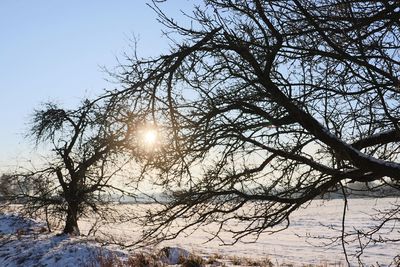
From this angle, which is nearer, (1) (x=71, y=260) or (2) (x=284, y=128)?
(2) (x=284, y=128)

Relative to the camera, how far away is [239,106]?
15.4 ft

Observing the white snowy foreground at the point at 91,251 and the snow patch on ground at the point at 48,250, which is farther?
the white snowy foreground at the point at 91,251

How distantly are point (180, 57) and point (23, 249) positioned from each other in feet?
34.9

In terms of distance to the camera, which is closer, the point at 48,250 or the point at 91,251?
the point at 91,251

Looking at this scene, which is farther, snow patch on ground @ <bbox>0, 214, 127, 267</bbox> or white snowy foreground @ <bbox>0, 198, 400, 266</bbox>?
white snowy foreground @ <bbox>0, 198, 400, 266</bbox>

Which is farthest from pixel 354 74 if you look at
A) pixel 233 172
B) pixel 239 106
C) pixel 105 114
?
pixel 105 114

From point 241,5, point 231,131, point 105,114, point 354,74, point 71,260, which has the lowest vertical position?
point 71,260

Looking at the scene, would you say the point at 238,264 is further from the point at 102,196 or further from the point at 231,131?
the point at 231,131

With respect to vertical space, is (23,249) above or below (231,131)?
below

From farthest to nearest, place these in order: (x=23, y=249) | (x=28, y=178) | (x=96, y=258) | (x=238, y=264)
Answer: (x=28, y=178)
(x=23, y=249)
(x=238, y=264)
(x=96, y=258)

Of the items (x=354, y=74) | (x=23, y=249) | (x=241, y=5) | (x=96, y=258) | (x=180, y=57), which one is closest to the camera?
(x=180, y=57)

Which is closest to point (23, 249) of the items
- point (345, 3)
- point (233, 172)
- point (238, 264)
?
point (238, 264)

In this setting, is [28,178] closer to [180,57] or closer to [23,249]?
[23,249]

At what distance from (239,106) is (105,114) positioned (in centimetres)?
199
